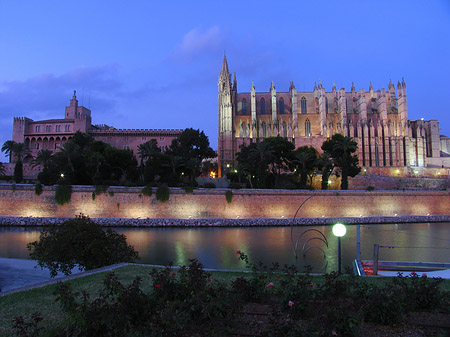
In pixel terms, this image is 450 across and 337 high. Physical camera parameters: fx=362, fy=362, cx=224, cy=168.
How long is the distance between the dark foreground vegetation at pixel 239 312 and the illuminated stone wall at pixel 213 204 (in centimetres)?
2330

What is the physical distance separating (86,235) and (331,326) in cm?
687

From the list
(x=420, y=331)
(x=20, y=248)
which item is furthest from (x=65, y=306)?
(x=20, y=248)

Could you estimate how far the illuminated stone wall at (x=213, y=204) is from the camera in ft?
90.9

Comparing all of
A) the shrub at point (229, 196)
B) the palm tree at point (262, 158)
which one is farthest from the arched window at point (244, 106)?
the shrub at point (229, 196)

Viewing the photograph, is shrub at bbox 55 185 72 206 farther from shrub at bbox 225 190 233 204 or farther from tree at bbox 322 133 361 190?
tree at bbox 322 133 361 190

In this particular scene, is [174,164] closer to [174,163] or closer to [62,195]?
[174,163]

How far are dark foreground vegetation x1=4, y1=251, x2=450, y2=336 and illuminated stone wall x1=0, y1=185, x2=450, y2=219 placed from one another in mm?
23304

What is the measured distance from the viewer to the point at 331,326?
3.63 metres

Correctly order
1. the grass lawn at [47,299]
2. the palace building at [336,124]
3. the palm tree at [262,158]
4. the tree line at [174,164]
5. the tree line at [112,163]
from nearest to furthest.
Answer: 1. the grass lawn at [47,299]
2. the tree line at [112,163]
3. the tree line at [174,164]
4. the palm tree at [262,158]
5. the palace building at [336,124]

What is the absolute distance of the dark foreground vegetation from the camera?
3672mm

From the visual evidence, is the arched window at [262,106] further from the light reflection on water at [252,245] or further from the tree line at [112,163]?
the light reflection on water at [252,245]

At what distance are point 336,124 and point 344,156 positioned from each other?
18.6 m

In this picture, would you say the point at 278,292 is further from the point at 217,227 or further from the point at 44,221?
the point at 44,221

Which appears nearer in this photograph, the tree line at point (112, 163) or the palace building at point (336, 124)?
the tree line at point (112, 163)
